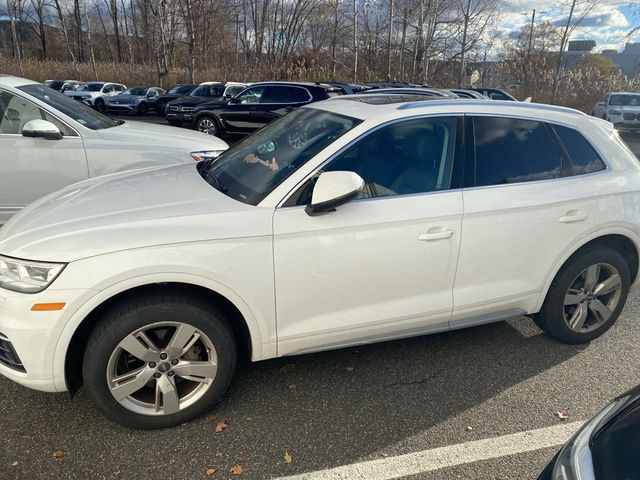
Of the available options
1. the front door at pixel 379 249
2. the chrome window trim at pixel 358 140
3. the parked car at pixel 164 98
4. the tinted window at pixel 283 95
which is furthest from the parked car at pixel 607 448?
the parked car at pixel 164 98

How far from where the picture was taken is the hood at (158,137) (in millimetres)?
4949

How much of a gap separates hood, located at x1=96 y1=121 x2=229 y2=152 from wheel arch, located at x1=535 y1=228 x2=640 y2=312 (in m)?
3.88

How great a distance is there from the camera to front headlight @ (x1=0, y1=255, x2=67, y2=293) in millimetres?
2205

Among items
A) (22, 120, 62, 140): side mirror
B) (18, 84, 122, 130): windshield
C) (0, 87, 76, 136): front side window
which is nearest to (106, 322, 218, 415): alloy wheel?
(22, 120, 62, 140): side mirror

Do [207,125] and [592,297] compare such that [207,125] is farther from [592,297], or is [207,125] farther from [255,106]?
[592,297]

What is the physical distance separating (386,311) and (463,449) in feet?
2.77

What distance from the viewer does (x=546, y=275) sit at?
10.4 feet

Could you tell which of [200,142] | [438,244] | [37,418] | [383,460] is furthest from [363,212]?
[200,142]

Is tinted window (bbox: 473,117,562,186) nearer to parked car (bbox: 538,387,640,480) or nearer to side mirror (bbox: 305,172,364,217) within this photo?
side mirror (bbox: 305,172,364,217)

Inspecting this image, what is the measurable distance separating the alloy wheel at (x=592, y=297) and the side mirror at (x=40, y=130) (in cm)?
487

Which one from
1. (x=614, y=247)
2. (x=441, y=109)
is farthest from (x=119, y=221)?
(x=614, y=247)

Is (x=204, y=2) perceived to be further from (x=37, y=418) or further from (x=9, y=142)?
(x=37, y=418)

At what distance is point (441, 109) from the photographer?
9.64 ft

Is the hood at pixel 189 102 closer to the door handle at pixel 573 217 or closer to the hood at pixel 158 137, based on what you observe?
the hood at pixel 158 137
